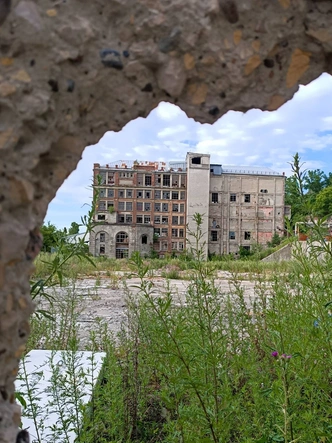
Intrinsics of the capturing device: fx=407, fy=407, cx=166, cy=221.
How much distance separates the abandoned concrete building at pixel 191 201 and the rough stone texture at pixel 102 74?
38796mm

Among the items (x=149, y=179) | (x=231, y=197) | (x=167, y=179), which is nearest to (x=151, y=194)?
(x=149, y=179)

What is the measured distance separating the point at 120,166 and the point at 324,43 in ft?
133

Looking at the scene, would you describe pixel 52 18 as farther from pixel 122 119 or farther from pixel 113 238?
pixel 113 238

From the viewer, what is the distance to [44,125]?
1000mm

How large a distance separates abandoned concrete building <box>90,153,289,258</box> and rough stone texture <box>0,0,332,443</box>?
3880 centimetres

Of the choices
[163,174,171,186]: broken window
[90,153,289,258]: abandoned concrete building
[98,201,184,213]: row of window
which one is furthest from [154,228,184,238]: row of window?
[163,174,171,186]: broken window

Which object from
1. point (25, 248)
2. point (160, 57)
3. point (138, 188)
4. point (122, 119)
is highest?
point (138, 188)

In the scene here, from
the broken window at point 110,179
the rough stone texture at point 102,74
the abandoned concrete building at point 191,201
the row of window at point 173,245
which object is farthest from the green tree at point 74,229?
the broken window at point 110,179

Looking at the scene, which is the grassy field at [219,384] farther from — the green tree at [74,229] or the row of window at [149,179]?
the row of window at [149,179]

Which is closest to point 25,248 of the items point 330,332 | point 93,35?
point 93,35

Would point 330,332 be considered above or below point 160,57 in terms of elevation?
below

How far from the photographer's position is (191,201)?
4041 cm

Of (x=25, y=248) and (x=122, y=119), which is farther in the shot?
(x=122, y=119)

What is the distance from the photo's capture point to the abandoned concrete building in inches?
1585
